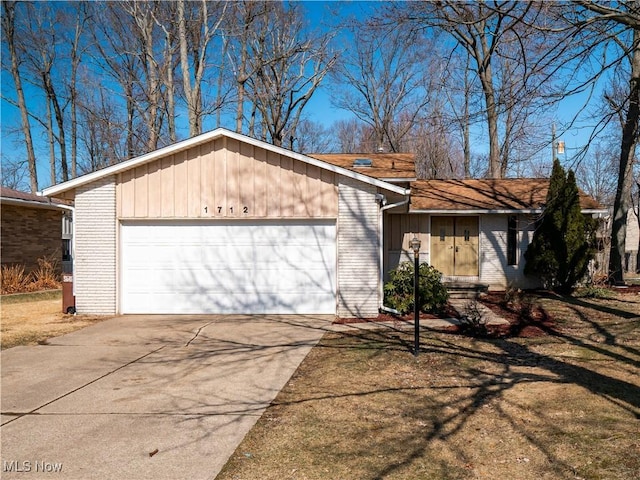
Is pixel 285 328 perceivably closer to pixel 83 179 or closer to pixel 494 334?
pixel 494 334

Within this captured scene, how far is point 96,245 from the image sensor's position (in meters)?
10.9

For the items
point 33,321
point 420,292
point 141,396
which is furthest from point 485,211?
point 33,321

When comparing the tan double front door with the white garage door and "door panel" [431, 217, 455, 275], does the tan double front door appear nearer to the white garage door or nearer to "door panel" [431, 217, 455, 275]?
"door panel" [431, 217, 455, 275]

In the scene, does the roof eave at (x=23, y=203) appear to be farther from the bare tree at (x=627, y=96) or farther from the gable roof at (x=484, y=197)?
the bare tree at (x=627, y=96)

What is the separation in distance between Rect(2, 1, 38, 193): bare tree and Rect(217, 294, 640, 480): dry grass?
78.5ft

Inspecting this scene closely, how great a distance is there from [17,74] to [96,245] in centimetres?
1970

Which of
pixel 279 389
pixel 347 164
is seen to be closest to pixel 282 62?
pixel 347 164

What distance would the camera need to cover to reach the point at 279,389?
5.67 meters

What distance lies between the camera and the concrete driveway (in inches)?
153

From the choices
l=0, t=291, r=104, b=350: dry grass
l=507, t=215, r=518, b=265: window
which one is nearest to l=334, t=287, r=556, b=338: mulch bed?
l=507, t=215, r=518, b=265: window

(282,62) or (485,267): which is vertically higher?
(282,62)

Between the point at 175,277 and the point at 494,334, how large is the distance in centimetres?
680

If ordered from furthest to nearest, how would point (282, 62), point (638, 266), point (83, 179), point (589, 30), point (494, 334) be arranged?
point (638, 266) → point (282, 62) → point (83, 179) → point (494, 334) → point (589, 30)

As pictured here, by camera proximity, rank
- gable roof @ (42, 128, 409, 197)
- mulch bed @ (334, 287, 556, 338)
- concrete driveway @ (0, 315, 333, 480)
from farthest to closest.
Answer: gable roof @ (42, 128, 409, 197)
mulch bed @ (334, 287, 556, 338)
concrete driveway @ (0, 315, 333, 480)
